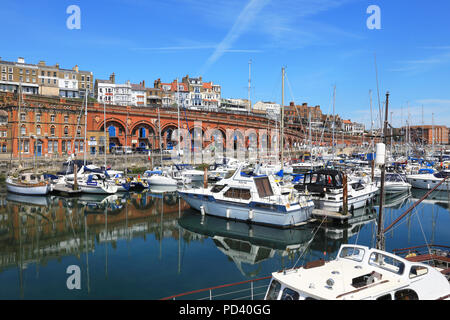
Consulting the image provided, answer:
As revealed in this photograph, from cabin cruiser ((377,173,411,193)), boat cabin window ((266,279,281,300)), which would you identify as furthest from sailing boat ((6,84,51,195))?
cabin cruiser ((377,173,411,193))

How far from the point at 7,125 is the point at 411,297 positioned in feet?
180

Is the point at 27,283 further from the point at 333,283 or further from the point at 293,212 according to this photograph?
the point at 293,212

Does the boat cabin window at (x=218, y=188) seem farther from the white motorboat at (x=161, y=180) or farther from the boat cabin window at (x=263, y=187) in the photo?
the white motorboat at (x=161, y=180)

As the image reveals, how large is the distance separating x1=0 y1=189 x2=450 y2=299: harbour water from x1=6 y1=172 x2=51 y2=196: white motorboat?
3209 millimetres

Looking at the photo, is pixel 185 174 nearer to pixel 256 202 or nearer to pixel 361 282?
pixel 256 202

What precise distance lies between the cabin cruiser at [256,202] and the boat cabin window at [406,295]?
12951 millimetres

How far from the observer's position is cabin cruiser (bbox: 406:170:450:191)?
38156mm

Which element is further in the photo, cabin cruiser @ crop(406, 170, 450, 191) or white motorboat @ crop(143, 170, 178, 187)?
white motorboat @ crop(143, 170, 178, 187)

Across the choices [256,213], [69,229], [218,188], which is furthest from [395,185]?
[69,229]

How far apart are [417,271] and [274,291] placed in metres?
3.82

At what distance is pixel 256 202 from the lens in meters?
22.6

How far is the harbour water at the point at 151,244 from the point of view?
14.2m

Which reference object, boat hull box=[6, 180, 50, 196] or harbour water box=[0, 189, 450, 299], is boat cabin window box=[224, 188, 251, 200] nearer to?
harbour water box=[0, 189, 450, 299]
